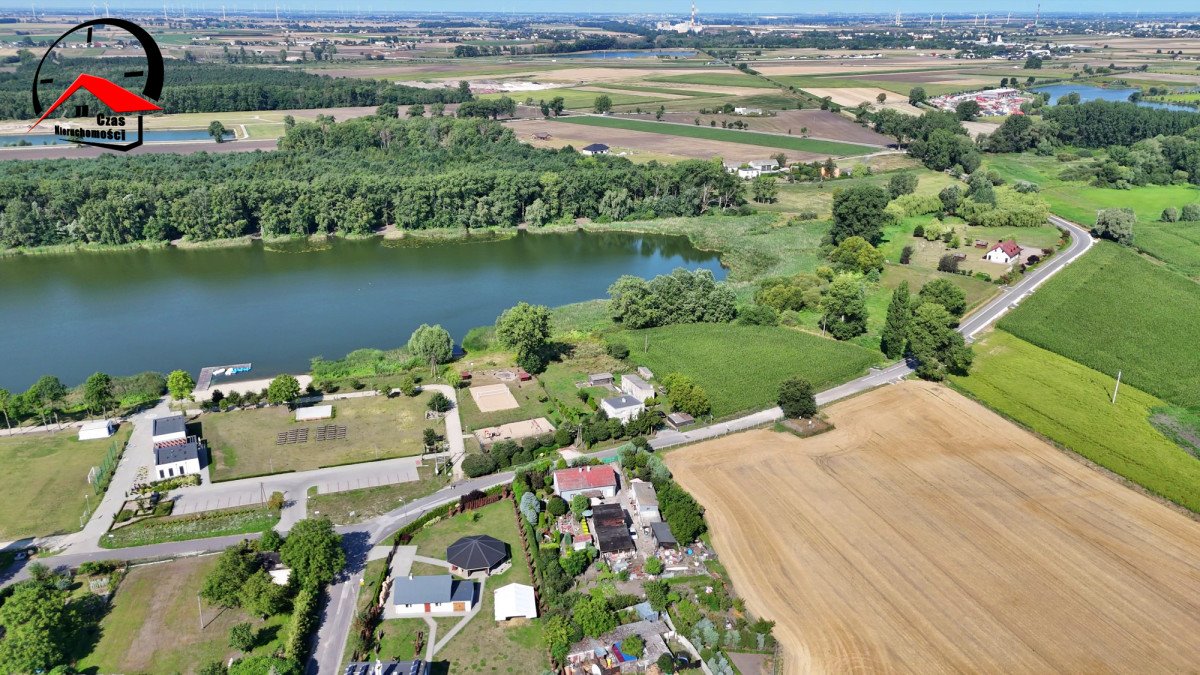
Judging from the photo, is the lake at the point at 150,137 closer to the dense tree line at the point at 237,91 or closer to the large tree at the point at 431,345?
the dense tree line at the point at 237,91

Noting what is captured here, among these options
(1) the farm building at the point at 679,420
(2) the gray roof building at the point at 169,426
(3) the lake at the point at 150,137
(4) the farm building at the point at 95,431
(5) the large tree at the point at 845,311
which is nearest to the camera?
(2) the gray roof building at the point at 169,426

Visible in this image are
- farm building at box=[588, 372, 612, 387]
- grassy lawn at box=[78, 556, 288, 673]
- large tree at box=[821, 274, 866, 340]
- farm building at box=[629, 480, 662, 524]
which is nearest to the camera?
grassy lawn at box=[78, 556, 288, 673]

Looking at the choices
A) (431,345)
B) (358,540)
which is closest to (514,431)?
(431,345)

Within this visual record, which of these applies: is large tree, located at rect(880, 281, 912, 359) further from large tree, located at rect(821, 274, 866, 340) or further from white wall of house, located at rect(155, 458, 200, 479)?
white wall of house, located at rect(155, 458, 200, 479)

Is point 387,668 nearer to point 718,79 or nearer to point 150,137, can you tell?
point 150,137

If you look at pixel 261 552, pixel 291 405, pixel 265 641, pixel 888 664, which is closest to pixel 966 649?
pixel 888 664

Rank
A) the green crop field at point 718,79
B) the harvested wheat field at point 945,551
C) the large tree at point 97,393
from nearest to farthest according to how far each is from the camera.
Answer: the harvested wheat field at point 945,551
the large tree at point 97,393
the green crop field at point 718,79

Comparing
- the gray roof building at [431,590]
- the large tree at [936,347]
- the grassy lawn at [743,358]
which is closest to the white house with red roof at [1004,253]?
the large tree at [936,347]

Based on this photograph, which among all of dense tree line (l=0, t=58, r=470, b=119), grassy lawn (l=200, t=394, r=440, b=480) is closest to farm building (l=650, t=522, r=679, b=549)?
grassy lawn (l=200, t=394, r=440, b=480)
